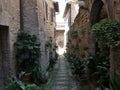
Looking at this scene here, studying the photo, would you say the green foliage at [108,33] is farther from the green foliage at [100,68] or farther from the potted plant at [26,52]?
the potted plant at [26,52]

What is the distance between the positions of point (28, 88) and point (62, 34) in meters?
32.4

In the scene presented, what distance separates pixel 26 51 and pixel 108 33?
5.46 meters

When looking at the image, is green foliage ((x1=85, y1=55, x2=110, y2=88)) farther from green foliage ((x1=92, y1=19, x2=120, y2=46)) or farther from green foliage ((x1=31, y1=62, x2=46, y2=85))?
green foliage ((x1=31, y1=62, x2=46, y2=85))

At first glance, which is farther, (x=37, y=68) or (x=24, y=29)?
(x=24, y=29)

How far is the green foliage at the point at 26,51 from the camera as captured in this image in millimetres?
9901

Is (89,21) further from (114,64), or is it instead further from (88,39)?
(114,64)

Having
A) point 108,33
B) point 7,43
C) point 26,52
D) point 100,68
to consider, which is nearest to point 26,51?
point 26,52

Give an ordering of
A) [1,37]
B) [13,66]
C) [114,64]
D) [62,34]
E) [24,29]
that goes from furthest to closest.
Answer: [62,34], [24,29], [13,66], [1,37], [114,64]

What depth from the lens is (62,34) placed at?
129 feet

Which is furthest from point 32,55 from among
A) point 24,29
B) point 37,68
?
point 24,29

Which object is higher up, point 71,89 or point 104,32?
point 104,32

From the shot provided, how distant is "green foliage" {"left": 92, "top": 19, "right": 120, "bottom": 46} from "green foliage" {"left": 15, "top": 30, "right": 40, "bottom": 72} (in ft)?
16.3

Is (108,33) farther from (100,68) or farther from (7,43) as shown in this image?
(7,43)

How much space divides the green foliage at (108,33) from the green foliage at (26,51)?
4975mm
